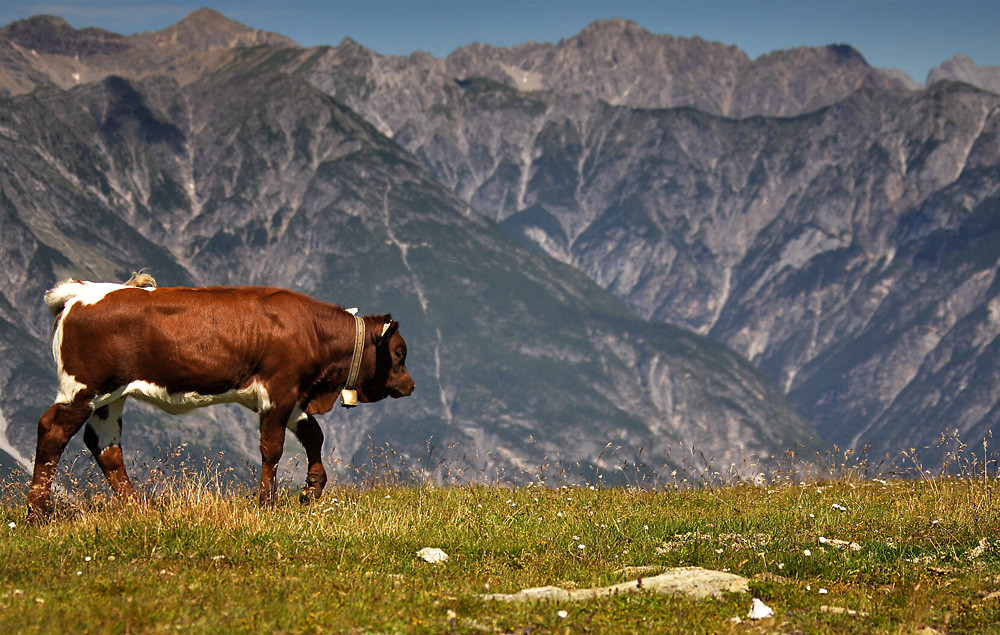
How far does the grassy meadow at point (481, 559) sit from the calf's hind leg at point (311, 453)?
0.32m

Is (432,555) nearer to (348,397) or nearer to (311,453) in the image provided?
(311,453)

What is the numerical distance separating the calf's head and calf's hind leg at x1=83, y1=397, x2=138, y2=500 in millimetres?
3734

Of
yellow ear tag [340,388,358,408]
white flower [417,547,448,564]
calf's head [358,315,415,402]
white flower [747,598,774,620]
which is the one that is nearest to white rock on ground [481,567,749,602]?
white flower [747,598,774,620]

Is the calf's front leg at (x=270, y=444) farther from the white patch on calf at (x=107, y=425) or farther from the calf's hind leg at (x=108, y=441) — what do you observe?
the white patch on calf at (x=107, y=425)

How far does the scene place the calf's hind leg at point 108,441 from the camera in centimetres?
1546

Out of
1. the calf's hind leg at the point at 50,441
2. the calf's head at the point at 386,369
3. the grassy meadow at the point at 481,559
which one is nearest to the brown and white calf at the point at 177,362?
the calf's hind leg at the point at 50,441

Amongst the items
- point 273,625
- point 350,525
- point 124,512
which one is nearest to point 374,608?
point 273,625

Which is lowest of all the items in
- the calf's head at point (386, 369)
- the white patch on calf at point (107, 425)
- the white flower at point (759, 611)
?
the white patch on calf at point (107, 425)

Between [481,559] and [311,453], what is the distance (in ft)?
15.7

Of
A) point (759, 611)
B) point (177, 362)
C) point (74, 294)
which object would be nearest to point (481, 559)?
point (759, 611)

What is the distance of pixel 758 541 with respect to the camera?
13047mm

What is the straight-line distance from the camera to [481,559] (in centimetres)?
1237

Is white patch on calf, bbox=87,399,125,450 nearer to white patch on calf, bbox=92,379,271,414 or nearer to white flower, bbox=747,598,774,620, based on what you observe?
white patch on calf, bbox=92,379,271,414

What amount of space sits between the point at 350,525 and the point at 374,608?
3617mm
